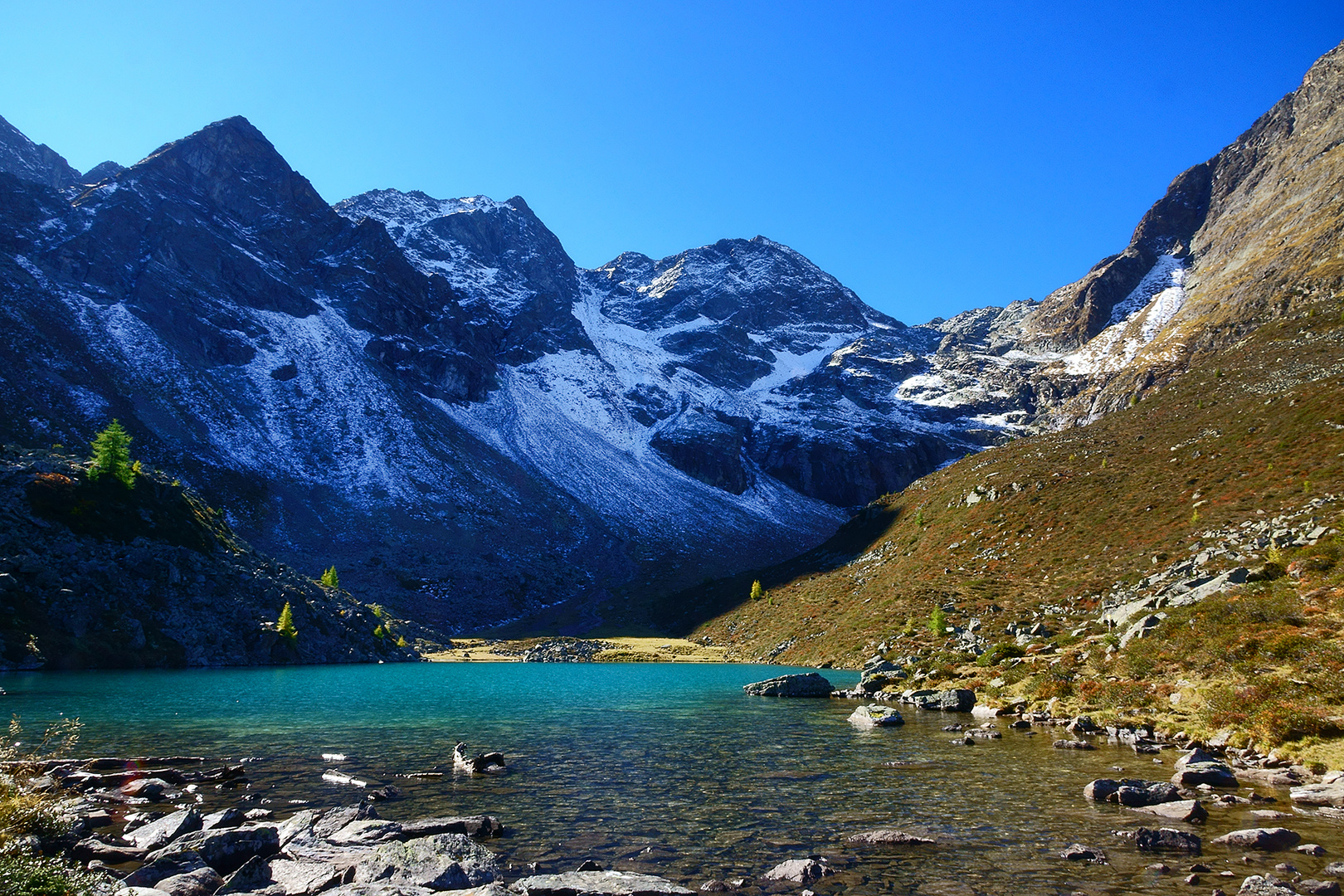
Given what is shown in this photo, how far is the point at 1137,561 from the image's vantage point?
4775cm

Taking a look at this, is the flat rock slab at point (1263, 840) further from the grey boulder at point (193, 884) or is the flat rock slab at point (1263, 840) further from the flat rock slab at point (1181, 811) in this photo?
the grey boulder at point (193, 884)

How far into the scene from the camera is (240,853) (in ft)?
43.2

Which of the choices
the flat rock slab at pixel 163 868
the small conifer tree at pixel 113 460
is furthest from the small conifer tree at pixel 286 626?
the flat rock slab at pixel 163 868

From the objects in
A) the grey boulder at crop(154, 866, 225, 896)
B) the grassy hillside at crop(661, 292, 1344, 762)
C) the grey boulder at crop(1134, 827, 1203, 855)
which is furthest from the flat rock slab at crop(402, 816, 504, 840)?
the grassy hillside at crop(661, 292, 1344, 762)

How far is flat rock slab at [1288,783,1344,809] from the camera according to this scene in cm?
1520

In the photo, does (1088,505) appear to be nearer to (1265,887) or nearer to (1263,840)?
(1263,840)

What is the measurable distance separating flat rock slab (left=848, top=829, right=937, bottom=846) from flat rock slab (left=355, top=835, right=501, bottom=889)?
7208mm

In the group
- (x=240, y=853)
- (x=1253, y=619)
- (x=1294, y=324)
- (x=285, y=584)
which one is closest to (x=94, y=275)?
(x=285, y=584)

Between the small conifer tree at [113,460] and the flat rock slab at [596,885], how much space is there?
273ft

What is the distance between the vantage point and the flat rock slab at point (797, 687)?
4519 centimetres

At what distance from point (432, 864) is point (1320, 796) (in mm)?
18685

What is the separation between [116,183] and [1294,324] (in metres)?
261

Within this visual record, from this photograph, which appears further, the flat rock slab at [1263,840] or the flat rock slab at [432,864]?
the flat rock slab at [1263,840]

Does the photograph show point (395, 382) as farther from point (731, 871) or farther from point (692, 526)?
point (731, 871)
